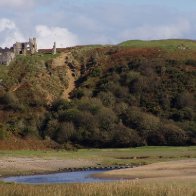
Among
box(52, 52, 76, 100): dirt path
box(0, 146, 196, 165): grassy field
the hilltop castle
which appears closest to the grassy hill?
box(52, 52, 76, 100): dirt path

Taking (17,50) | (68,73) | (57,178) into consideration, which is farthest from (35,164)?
(17,50)

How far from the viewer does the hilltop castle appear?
108m

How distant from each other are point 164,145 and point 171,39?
166 ft

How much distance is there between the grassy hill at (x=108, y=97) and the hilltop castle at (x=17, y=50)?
1.78 meters

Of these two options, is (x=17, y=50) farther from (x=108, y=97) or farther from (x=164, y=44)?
(x=108, y=97)

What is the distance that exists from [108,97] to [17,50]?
1130 inches

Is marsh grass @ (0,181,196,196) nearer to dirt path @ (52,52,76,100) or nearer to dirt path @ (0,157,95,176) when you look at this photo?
dirt path @ (0,157,95,176)

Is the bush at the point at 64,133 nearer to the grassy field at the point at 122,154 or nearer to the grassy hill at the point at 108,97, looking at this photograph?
the grassy hill at the point at 108,97

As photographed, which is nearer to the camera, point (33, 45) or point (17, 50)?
point (17, 50)

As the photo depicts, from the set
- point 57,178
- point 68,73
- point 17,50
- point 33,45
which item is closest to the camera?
point 57,178

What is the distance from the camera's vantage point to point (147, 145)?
254 feet

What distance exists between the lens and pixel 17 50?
114m

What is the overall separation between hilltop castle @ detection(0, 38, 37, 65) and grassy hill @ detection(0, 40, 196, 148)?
178cm

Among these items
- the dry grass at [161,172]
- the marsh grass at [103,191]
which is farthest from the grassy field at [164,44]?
the marsh grass at [103,191]
